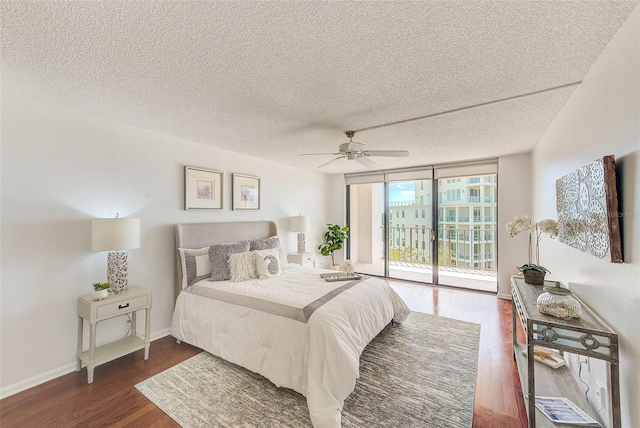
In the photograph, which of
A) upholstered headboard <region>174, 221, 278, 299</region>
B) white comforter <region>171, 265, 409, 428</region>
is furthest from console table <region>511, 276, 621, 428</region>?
upholstered headboard <region>174, 221, 278, 299</region>

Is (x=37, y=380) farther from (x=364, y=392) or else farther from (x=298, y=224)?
Result: (x=298, y=224)

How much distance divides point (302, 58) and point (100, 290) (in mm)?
2700

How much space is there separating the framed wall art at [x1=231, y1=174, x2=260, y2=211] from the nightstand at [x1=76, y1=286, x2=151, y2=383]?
1744 millimetres

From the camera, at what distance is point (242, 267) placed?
306 centimetres

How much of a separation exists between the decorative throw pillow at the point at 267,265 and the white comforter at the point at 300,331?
114 mm

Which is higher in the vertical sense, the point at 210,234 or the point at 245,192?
the point at 245,192

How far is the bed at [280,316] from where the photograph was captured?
188 cm

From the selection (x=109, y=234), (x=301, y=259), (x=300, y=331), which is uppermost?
(x=109, y=234)

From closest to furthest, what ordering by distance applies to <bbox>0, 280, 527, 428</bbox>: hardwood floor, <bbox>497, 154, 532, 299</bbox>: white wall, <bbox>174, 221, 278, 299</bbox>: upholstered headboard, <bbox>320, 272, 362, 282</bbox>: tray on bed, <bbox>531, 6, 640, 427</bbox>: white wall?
<bbox>531, 6, 640, 427</bbox>: white wall → <bbox>0, 280, 527, 428</bbox>: hardwood floor → <bbox>320, 272, 362, 282</bbox>: tray on bed → <bbox>174, 221, 278, 299</bbox>: upholstered headboard → <bbox>497, 154, 532, 299</bbox>: white wall

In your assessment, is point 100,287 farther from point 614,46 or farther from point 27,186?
point 614,46

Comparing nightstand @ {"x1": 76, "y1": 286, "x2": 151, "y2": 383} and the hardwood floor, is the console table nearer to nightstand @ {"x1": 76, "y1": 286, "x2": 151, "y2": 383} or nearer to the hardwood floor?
the hardwood floor

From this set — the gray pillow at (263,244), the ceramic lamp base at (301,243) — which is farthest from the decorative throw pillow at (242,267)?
the ceramic lamp base at (301,243)

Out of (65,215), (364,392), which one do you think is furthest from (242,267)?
(364,392)

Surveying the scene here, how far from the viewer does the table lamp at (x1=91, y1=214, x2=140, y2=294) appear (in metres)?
2.29
